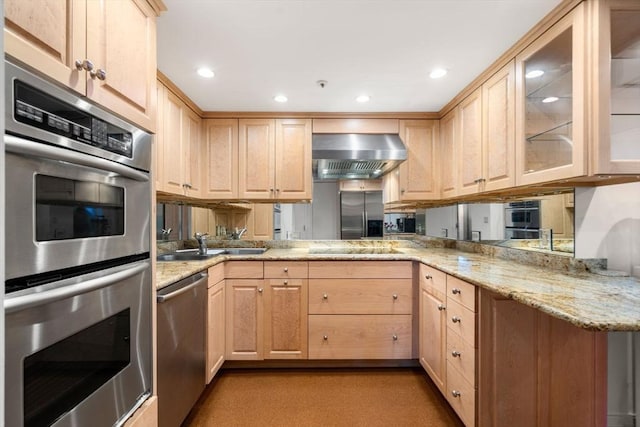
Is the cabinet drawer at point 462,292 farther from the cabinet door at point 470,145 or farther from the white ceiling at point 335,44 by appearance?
the white ceiling at point 335,44

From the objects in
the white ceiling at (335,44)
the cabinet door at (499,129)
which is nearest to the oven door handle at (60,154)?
the white ceiling at (335,44)

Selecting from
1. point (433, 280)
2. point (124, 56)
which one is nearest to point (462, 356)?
point (433, 280)

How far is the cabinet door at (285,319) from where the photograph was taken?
2.45 meters

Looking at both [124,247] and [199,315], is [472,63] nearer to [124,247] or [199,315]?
[124,247]

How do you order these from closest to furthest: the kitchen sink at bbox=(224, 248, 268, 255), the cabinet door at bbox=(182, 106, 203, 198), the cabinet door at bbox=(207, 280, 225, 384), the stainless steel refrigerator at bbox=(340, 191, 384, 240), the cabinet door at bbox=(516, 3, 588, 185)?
1. the cabinet door at bbox=(516, 3, 588, 185)
2. the cabinet door at bbox=(207, 280, 225, 384)
3. the cabinet door at bbox=(182, 106, 203, 198)
4. the kitchen sink at bbox=(224, 248, 268, 255)
5. the stainless steel refrigerator at bbox=(340, 191, 384, 240)

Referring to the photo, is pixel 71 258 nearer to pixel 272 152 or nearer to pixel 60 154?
pixel 60 154

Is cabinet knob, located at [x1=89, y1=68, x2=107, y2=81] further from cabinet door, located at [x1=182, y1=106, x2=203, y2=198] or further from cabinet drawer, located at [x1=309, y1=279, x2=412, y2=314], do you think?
cabinet drawer, located at [x1=309, y1=279, x2=412, y2=314]

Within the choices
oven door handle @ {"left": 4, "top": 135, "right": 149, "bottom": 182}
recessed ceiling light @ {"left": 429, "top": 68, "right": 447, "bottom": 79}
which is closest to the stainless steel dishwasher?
oven door handle @ {"left": 4, "top": 135, "right": 149, "bottom": 182}

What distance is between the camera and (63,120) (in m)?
0.88

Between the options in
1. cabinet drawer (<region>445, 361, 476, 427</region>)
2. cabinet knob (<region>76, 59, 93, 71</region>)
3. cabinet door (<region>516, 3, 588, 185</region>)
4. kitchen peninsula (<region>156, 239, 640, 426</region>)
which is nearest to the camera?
cabinet knob (<region>76, 59, 93, 71</region>)

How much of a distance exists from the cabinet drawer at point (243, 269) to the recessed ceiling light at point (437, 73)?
1.93m

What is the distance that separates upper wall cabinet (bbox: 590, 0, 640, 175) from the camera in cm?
130

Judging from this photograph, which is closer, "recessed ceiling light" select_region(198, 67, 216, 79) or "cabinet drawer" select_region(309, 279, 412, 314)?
"recessed ceiling light" select_region(198, 67, 216, 79)

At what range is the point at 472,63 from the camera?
1.98 metres
